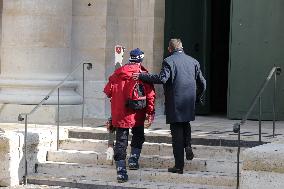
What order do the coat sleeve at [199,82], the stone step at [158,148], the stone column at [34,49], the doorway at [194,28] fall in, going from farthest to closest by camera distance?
the doorway at [194,28], the stone column at [34,49], the stone step at [158,148], the coat sleeve at [199,82]

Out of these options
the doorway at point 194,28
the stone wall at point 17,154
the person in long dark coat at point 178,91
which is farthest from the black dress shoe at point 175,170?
the doorway at point 194,28

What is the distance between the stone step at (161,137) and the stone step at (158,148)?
0.54 feet

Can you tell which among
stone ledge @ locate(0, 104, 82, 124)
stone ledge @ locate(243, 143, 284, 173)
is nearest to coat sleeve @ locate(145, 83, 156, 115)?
stone ledge @ locate(243, 143, 284, 173)

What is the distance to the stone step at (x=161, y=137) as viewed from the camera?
11.0 meters

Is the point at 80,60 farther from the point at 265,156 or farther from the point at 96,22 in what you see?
the point at 265,156

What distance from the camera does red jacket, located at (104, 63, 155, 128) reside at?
1007 cm

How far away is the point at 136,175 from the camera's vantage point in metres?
10.5

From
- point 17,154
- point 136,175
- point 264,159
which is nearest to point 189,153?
point 136,175

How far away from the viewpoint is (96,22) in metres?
14.3

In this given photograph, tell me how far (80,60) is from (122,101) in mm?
4409

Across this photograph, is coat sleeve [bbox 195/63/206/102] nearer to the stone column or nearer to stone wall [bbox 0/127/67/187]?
stone wall [bbox 0/127/67/187]

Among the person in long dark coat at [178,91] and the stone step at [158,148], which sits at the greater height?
the person in long dark coat at [178,91]

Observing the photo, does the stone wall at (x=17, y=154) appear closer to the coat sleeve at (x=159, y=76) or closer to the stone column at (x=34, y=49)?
the coat sleeve at (x=159, y=76)

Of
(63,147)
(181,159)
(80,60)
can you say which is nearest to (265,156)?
(181,159)
